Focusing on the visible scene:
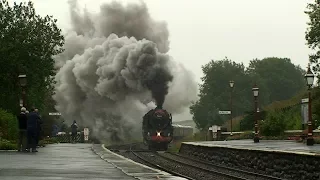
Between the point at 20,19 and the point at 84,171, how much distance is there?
102 feet

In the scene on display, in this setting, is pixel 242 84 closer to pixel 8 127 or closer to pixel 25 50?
pixel 25 50

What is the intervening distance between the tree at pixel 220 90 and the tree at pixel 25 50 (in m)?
60.0

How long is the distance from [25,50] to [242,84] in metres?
80.6

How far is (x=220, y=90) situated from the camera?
11719cm

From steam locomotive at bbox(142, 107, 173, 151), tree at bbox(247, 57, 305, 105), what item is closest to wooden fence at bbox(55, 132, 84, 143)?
steam locomotive at bbox(142, 107, 173, 151)

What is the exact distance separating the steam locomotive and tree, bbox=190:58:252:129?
59.1 metres

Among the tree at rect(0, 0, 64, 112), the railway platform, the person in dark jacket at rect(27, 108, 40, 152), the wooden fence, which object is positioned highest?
the tree at rect(0, 0, 64, 112)

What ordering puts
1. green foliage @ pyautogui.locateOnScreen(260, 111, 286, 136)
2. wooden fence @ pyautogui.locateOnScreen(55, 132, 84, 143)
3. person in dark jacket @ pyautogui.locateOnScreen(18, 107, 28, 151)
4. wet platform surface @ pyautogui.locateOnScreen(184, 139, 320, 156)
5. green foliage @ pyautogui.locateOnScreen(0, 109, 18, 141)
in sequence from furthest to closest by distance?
wooden fence @ pyautogui.locateOnScreen(55, 132, 84, 143) → green foliage @ pyautogui.locateOnScreen(260, 111, 286, 136) → green foliage @ pyautogui.locateOnScreen(0, 109, 18, 141) → person in dark jacket @ pyautogui.locateOnScreen(18, 107, 28, 151) → wet platform surface @ pyautogui.locateOnScreen(184, 139, 320, 156)

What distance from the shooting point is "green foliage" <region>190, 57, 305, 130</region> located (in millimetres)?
110438

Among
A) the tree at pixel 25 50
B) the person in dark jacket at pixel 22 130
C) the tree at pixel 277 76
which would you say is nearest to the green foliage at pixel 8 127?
the tree at pixel 25 50

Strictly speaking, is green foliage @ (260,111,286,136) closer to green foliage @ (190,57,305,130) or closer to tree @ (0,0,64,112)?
tree @ (0,0,64,112)

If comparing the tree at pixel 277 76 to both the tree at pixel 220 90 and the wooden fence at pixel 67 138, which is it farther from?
the wooden fence at pixel 67 138

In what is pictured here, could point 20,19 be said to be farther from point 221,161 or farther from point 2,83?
point 221,161

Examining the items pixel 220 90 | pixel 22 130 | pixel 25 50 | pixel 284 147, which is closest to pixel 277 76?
pixel 220 90
